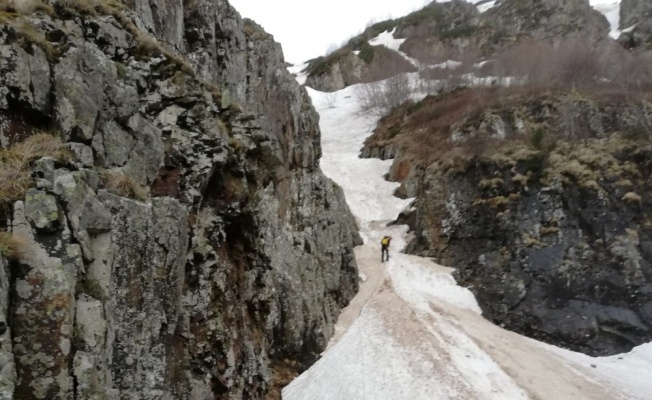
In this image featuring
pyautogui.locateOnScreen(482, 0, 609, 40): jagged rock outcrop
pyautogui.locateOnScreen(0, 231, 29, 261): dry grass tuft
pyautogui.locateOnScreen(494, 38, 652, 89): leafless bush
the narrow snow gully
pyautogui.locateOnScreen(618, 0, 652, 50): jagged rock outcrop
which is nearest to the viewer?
pyautogui.locateOnScreen(0, 231, 29, 261): dry grass tuft

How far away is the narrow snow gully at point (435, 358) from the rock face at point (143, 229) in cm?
186

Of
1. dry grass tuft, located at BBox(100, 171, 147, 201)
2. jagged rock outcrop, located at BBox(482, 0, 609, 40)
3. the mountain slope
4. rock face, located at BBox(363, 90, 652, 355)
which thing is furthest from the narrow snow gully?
jagged rock outcrop, located at BBox(482, 0, 609, 40)

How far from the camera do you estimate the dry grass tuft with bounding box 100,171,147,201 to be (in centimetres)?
880

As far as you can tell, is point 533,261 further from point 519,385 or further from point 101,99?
point 101,99

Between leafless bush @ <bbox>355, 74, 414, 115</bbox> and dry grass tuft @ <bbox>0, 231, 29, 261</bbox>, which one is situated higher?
leafless bush @ <bbox>355, 74, 414, 115</bbox>

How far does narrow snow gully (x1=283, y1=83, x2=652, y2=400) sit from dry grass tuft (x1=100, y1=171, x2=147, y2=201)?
38.4 ft

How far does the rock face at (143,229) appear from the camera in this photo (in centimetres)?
593

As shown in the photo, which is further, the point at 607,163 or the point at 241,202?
the point at 607,163

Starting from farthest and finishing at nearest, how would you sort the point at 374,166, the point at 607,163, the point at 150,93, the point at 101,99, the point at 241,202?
the point at 374,166 → the point at 607,163 → the point at 241,202 → the point at 150,93 → the point at 101,99

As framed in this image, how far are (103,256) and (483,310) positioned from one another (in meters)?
22.9

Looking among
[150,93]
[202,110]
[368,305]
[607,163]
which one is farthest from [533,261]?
[150,93]

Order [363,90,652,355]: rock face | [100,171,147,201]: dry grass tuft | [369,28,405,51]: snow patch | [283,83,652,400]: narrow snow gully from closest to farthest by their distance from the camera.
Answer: [100,171,147,201]: dry grass tuft, [283,83,652,400]: narrow snow gully, [363,90,652,355]: rock face, [369,28,405,51]: snow patch

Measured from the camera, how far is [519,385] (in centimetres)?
1720

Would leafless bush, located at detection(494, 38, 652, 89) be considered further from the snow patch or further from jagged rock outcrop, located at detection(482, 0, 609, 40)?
the snow patch
